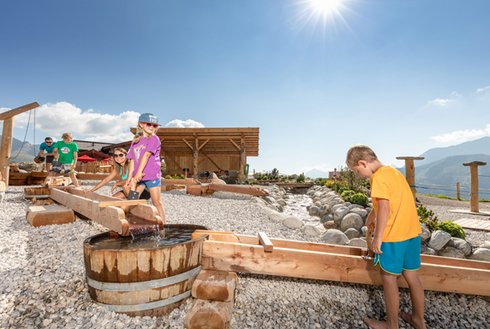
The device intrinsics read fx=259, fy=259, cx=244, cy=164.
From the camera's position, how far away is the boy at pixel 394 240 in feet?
7.41

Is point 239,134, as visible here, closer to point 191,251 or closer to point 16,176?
point 16,176

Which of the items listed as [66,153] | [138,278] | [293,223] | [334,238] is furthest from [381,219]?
[66,153]

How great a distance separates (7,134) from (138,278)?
10452 mm

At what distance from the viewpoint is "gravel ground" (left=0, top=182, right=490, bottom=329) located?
215 centimetres

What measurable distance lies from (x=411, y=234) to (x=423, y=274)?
0.59 metres

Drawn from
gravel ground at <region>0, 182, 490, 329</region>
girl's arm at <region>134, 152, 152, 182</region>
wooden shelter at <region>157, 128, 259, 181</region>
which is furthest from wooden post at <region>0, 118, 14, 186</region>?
girl's arm at <region>134, 152, 152, 182</region>

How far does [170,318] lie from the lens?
216 cm

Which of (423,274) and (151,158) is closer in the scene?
(423,274)

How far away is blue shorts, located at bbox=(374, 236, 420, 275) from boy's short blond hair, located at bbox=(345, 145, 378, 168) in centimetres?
78

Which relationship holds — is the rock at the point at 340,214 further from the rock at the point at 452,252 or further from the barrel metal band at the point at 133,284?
the barrel metal band at the point at 133,284

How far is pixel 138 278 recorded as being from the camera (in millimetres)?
2002

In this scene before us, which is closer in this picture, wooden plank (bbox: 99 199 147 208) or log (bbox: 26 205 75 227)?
wooden plank (bbox: 99 199 147 208)

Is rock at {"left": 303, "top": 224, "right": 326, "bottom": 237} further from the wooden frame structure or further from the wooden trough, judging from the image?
the wooden frame structure

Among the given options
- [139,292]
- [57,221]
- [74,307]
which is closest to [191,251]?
[139,292]
